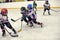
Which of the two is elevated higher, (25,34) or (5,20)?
(5,20)

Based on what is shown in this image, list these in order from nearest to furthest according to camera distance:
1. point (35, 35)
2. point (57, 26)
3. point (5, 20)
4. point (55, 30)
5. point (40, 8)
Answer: point (5, 20), point (35, 35), point (55, 30), point (57, 26), point (40, 8)

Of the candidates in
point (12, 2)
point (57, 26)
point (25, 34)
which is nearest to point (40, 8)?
point (12, 2)

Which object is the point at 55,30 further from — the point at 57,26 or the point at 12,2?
the point at 12,2

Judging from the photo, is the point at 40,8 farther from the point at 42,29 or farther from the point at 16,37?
the point at 16,37

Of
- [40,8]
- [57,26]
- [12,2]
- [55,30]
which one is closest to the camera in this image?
[55,30]

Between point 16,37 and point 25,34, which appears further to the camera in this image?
point 25,34

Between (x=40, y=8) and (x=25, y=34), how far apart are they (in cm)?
737

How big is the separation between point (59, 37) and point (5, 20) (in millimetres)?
1415

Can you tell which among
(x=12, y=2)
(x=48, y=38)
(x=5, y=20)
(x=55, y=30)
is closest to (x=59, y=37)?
(x=48, y=38)

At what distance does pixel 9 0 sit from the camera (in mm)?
14469

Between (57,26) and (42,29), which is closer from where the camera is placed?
(42,29)

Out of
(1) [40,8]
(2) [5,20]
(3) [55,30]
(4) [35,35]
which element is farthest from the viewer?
(1) [40,8]

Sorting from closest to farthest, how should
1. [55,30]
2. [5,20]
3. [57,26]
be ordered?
[5,20] < [55,30] < [57,26]

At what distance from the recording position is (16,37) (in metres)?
5.77
